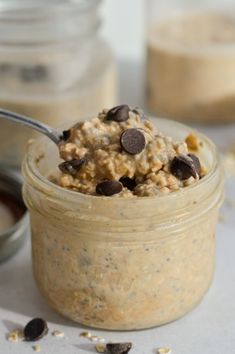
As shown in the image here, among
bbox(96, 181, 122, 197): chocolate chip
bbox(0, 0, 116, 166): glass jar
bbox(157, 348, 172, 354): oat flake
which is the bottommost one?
bbox(157, 348, 172, 354): oat flake

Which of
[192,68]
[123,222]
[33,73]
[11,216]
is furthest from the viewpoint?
[192,68]

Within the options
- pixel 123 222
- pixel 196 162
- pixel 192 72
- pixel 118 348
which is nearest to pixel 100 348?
pixel 118 348

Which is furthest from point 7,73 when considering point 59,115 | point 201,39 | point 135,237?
point 135,237

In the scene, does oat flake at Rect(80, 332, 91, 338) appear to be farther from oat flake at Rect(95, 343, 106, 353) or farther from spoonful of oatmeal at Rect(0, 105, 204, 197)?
spoonful of oatmeal at Rect(0, 105, 204, 197)

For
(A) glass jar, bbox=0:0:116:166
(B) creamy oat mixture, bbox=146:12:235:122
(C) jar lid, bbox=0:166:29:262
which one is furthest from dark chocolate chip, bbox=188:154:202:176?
(B) creamy oat mixture, bbox=146:12:235:122

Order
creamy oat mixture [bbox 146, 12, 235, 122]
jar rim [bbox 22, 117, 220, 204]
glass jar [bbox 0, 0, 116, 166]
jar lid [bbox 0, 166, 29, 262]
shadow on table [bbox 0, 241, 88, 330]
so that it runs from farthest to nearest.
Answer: creamy oat mixture [bbox 146, 12, 235, 122], glass jar [bbox 0, 0, 116, 166], jar lid [bbox 0, 166, 29, 262], shadow on table [bbox 0, 241, 88, 330], jar rim [bbox 22, 117, 220, 204]

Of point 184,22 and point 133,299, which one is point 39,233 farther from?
point 184,22

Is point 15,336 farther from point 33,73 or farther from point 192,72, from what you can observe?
point 192,72
